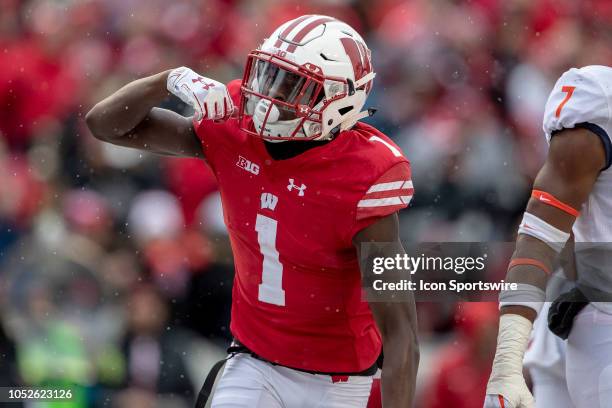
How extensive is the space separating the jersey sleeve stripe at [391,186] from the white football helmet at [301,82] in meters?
0.22

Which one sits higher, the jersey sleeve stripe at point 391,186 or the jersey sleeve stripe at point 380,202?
the jersey sleeve stripe at point 391,186

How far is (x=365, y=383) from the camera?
9.04 ft

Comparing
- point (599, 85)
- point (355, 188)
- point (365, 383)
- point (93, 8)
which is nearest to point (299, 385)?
point (365, 383)

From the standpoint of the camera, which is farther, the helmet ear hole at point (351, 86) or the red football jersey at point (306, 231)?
the helmet ear hole at point (351, 86)

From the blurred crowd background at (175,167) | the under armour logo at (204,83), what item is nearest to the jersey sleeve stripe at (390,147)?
the under armour logo at (204,83)

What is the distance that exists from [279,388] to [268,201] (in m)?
0.49

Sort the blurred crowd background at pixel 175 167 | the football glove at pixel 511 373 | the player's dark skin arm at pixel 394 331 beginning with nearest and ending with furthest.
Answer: the football glove at pixel 511 373 < the player's dark skin arm at pixel 394 331 < the blurred crowd background at pixel 175 167

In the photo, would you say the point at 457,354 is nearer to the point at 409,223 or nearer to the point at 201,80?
the point at 409,223

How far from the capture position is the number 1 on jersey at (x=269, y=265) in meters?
2.63

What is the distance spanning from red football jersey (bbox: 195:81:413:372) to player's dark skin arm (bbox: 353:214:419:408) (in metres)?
0.04

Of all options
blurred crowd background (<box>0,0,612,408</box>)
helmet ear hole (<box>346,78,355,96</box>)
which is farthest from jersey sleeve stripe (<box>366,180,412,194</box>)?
blurred crowd background (<box>0,0,612,408</box>)

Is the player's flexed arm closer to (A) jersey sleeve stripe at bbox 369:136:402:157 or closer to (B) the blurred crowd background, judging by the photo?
(A) jersey sleeve stripe at bbox 369:136:402:157

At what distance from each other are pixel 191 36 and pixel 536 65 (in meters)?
1.61

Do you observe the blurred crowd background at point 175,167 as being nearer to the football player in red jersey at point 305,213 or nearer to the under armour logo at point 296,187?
the football player in red jersey at point 305,213
